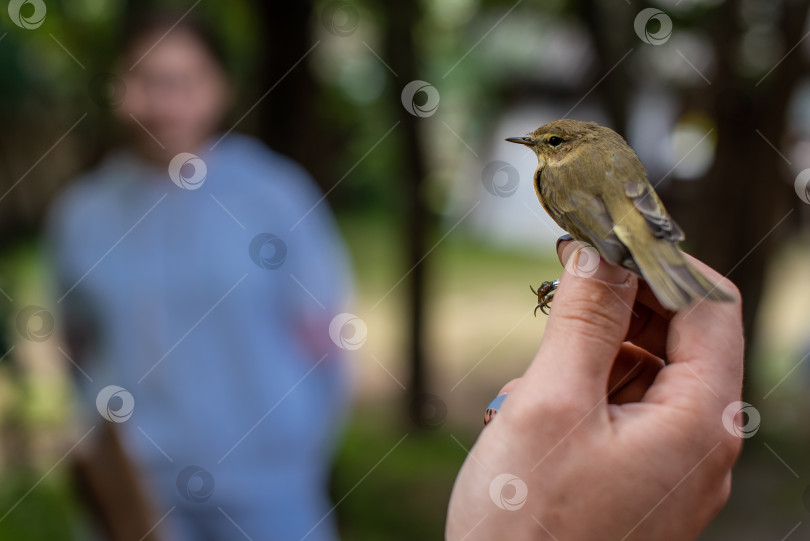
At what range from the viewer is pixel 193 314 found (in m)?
2.91

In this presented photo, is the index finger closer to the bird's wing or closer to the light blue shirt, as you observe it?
the bird's wing

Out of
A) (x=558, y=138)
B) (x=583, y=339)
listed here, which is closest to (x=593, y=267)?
(x=583, y=339)

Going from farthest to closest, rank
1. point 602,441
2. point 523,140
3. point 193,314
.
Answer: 1. point 193,314
2. point 523,140
3. point 602,441

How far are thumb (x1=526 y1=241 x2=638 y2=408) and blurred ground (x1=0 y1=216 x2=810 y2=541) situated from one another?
2.06m

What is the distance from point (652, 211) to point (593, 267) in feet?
0.82

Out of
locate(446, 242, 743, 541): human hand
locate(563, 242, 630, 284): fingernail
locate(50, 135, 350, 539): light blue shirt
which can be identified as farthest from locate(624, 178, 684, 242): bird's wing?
locate(50, 135, 350, 539): light blue shirt

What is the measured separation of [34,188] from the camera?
12047 millimetres

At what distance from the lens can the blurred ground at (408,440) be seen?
5.04 meters

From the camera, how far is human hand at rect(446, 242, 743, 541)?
3.48ft

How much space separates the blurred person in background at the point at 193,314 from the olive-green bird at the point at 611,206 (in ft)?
5.01

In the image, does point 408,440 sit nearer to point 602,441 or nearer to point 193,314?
point 193,314

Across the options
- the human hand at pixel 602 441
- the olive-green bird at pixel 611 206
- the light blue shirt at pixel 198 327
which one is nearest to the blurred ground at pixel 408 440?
the light blue shirt at pixel 198 327

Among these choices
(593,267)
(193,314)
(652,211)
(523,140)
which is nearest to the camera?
(593,267)

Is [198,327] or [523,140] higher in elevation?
[523,140]
